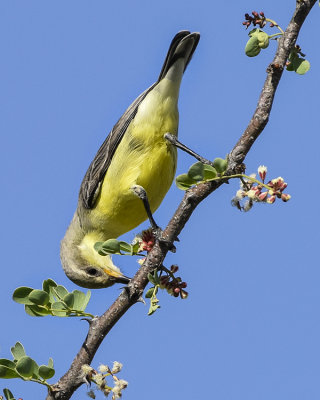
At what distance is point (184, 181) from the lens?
3445 millimetres

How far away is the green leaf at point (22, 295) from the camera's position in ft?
11.6

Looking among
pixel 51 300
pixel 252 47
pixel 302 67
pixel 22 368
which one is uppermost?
pixel 252 47

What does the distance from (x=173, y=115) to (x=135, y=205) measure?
3.58ft

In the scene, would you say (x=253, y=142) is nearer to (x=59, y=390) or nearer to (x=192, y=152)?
(x=59, y=390)

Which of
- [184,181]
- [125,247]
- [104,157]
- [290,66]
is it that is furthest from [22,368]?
[104,157]

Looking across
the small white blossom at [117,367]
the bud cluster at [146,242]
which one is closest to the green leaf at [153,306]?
the small white blossom at [117,367]

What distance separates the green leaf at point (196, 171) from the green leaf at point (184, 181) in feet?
0.08

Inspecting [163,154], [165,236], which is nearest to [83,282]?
[163,154]

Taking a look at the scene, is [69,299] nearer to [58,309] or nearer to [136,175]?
[58,309]

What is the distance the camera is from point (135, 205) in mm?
6711

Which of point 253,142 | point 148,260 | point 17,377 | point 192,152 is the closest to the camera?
point 17,377

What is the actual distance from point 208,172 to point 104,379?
4.10 ft

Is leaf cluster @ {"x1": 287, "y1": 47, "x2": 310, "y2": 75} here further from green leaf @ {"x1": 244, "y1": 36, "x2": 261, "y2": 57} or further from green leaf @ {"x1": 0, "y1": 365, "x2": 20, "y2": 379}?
green leaf @ {"x1": 0, "y1": 365, "x2": 20, "y2": 379}

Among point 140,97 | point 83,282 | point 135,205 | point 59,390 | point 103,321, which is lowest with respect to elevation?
point 59,390
